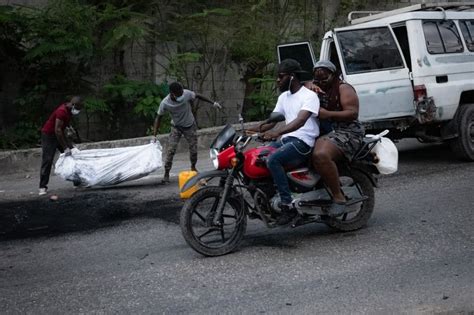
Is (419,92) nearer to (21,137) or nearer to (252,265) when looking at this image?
(252,265)

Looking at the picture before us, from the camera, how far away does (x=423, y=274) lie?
481cm

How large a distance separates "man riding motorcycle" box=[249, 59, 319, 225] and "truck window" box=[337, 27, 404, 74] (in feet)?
11.7

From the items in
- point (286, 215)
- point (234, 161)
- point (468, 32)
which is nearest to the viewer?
point (234, 161)

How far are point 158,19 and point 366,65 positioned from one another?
6374 millimetres

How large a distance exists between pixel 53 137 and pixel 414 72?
5.64 meters

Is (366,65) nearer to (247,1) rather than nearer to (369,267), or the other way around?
(369,267)

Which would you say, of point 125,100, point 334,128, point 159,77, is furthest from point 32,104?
point 334,128

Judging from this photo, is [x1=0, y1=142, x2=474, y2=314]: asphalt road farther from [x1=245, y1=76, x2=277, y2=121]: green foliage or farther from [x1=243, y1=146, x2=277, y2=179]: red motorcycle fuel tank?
[x1=245, y1=76, x2=277, y2=121]: green foliage

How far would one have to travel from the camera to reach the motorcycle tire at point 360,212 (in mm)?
5906

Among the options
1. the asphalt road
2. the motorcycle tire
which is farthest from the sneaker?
the motorcycle tire

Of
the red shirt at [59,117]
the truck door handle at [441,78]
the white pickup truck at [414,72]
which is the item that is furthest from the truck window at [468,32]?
the red shirt at [59,117]

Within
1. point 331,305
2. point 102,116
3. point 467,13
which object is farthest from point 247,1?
point 331,305

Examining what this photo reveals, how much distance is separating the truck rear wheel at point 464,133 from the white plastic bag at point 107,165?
15.6 ft

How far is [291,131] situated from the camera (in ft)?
17.4
